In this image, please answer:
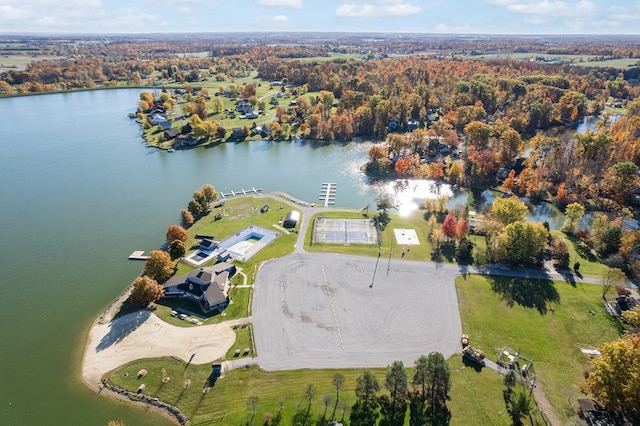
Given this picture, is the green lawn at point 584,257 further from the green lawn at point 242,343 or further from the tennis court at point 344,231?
the green lawn at point 242,343

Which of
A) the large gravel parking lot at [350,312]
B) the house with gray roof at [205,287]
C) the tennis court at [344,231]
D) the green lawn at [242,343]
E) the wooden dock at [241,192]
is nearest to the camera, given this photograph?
the green lawn at [242,343]

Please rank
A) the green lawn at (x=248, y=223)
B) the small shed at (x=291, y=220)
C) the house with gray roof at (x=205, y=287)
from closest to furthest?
the house with gray roof at (x=205, y=287) < the green lawn at (x=248, y=223) < the small shed at (x=291, y=220)

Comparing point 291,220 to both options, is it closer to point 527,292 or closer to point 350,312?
point 350,312

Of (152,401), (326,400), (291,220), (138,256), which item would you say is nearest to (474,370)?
(326,400)

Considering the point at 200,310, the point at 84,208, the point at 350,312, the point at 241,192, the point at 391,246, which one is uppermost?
the point at 241,192

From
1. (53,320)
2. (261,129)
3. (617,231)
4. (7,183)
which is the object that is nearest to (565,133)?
(617,231)

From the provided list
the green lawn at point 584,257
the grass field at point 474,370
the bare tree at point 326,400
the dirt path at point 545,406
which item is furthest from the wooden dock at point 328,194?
the dirt path at point 545,406
